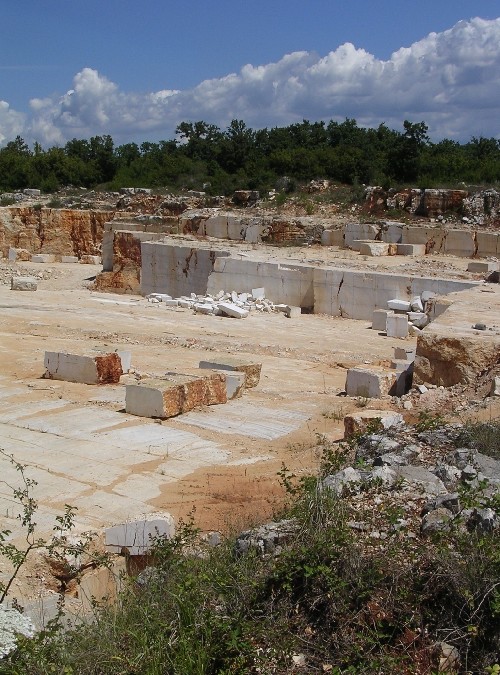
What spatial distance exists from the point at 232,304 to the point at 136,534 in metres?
14.2

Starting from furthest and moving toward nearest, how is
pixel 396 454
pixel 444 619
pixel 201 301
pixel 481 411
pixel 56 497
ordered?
pixel 201 301 < pixel 481 411 < pixel 56 497 < pixel 396 454 < pixel 444 619

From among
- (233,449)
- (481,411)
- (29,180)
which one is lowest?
(233,449)

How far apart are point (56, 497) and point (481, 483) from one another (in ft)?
12.8

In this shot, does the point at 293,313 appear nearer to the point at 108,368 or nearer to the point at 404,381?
the point at 108,368

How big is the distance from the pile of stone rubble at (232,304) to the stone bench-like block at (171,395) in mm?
8455

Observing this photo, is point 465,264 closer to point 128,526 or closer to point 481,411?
point 481,411

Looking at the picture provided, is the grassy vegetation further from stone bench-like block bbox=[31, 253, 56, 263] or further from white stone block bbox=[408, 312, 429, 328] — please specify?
stone bench-like block bbox=[31, 253, 56, 263]

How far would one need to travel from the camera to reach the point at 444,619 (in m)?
3.80

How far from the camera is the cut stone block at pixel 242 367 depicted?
11617 mm

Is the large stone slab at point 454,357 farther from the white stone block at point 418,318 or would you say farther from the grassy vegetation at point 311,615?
the white stone block at point 418,318

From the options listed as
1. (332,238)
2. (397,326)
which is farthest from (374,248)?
(397,326)

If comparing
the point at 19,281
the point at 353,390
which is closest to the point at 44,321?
the point at 19,281

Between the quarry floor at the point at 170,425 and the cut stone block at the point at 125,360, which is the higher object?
the cut stone block at the point at 125,360

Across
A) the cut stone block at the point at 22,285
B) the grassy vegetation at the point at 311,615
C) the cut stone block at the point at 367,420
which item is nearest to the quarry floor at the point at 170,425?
the cut stone block at the point at 367,420
